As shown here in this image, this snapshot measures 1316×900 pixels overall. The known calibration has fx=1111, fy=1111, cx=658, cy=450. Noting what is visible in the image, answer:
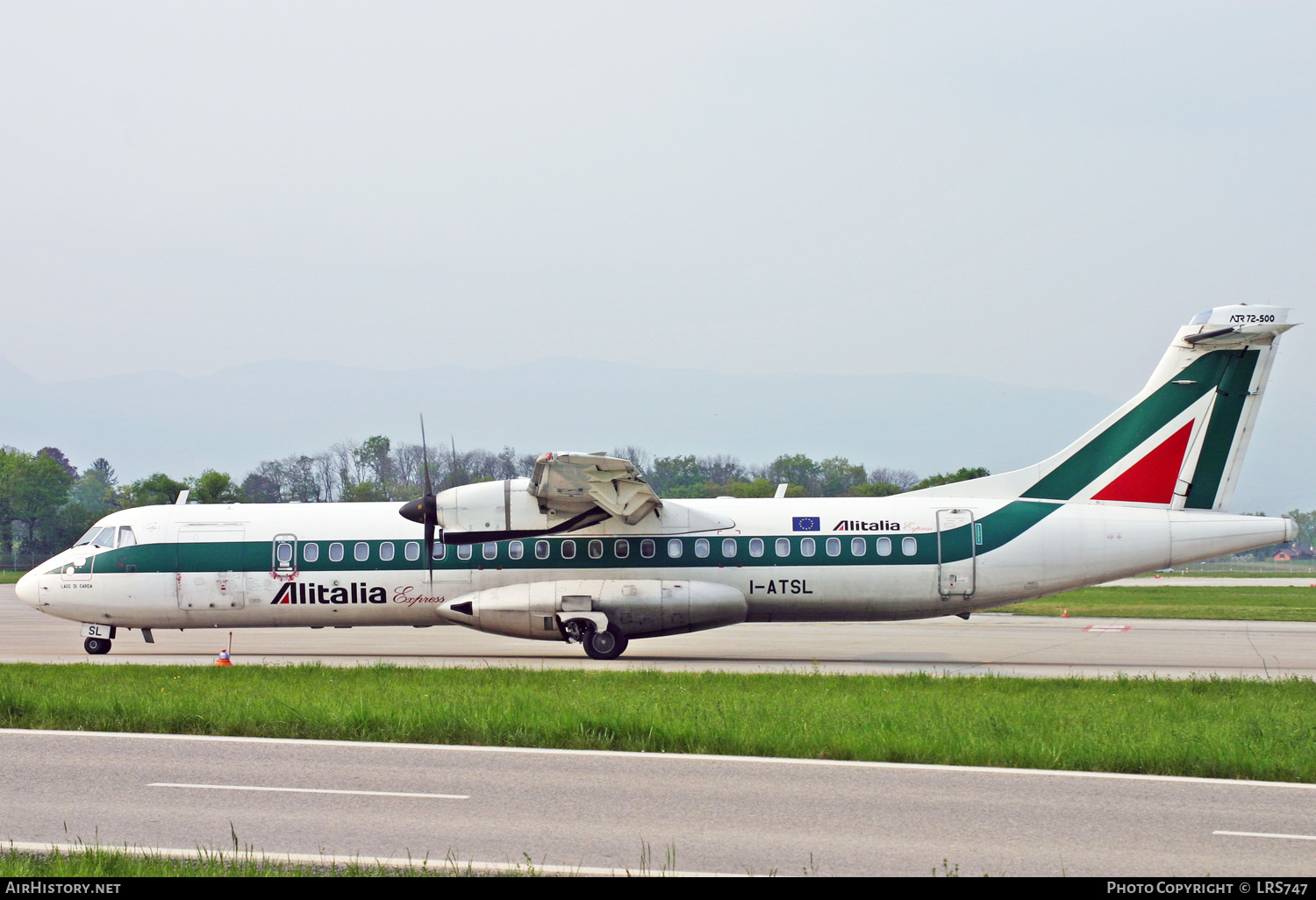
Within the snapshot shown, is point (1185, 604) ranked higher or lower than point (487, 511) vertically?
lower

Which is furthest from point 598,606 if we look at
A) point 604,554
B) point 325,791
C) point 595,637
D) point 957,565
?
point 325,791

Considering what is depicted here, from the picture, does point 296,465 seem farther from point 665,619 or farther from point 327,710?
point 327,710

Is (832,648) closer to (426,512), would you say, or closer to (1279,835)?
(426,512)

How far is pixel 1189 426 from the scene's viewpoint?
2206 centimetres

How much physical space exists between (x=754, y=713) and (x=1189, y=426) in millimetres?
13473

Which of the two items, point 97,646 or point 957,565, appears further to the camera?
point 97,646

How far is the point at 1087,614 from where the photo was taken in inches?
1468

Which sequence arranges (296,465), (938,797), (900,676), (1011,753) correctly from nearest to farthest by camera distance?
1. (938,797)
2. (1011,753)
3. (900,676)
4. (296,465)

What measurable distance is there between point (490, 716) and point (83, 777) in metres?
4.25

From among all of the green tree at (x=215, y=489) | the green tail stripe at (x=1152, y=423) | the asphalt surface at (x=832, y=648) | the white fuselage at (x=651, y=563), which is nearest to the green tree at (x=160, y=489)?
the green tree at (x=215, y=489)

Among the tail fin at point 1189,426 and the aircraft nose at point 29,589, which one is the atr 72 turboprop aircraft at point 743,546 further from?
the aircraft nose at point 29,589

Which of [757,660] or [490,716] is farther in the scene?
[757,660]

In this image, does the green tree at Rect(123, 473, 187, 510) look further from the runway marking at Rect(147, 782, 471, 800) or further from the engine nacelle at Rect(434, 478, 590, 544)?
the runway marking at Rect(147, 782, 471, 800)
